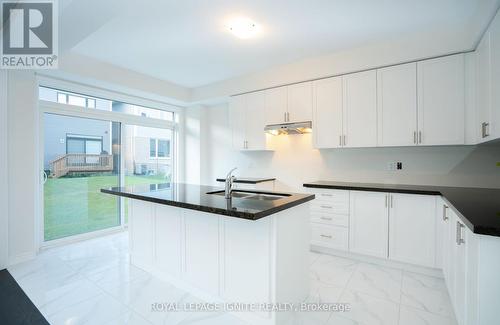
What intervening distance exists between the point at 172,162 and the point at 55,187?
6.75ft

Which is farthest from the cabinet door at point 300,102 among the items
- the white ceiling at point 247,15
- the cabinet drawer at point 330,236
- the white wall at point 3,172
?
the white wall at point 3,172

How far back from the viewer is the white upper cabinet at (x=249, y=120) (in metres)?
4.00

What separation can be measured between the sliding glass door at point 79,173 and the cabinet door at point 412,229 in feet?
Result: 13.8

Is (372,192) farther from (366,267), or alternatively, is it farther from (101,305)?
(101,305)

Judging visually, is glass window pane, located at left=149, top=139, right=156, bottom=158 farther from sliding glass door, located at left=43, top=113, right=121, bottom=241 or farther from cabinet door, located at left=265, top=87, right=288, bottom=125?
cabinet door, located at left=265, top=87, right=288, bottom=125

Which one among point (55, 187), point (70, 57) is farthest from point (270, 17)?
point (55, 187)

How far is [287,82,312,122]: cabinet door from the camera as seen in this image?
3.53 metres

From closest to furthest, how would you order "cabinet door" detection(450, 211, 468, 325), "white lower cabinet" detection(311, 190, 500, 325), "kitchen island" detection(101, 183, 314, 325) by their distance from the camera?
"white lower cabinet" detection(311, 190, 500, 325)
"cabinet door" detection(450, 211, 468, 325)
"kitchen island" detection(101, 183, 314, 325)

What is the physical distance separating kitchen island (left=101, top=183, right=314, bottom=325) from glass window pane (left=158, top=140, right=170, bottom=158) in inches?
97.7

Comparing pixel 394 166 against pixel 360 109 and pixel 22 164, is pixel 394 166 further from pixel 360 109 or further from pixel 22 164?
pixel 22 164

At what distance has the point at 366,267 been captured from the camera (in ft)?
9.23


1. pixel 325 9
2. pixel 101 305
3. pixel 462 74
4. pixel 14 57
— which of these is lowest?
pixel 101 305

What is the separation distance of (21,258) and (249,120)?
3.51 meters

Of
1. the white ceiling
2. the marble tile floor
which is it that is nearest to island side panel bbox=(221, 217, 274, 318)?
the marble tile floor
